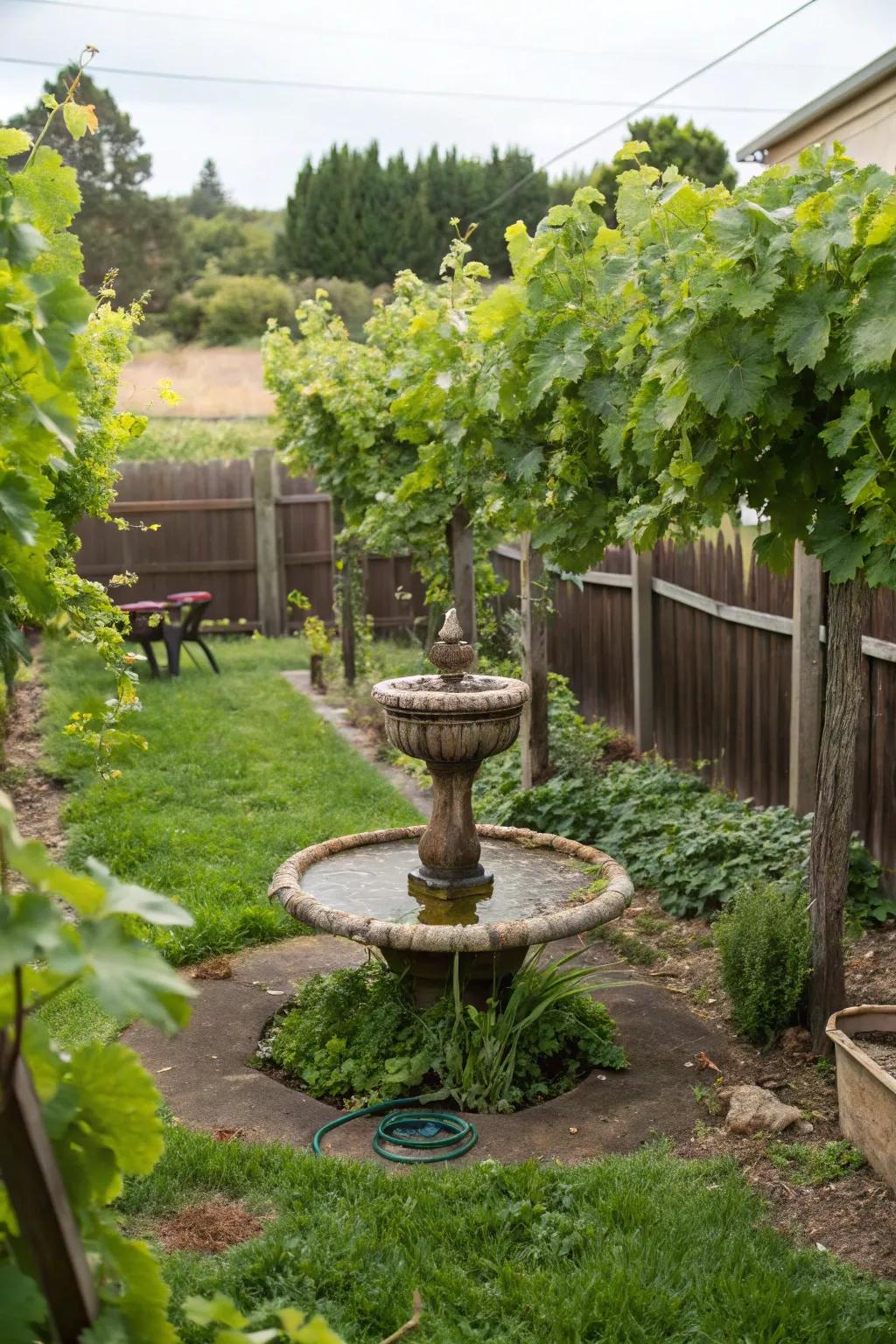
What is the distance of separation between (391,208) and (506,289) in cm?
3393

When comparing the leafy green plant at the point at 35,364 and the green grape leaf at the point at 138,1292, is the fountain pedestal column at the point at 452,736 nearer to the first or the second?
the leafy green plant at the point at 35,364

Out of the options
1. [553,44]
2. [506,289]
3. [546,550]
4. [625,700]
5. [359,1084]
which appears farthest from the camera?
[553,44]

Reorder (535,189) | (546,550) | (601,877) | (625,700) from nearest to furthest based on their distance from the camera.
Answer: (601,877) → (546,550) → (625,700) → (535,189)

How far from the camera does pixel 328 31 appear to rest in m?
21.1

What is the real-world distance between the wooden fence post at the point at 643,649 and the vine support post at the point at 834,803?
396 cm

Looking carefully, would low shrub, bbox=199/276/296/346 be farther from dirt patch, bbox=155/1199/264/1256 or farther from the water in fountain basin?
dirt patch, bbox=155/1199/264/1256

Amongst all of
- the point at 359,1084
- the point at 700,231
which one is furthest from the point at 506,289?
the point at 359,1084

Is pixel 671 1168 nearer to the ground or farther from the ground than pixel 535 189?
nearer to the ground

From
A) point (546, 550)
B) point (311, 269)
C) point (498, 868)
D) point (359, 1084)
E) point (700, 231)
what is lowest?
point (359, 1084)

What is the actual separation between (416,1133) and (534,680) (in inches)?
162

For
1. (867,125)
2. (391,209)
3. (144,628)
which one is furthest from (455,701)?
(391,209)

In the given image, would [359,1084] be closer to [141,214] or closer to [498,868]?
[498,868]

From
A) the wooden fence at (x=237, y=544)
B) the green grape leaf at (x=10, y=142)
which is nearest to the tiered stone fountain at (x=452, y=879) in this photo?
the green grape leaf at (x=10, y=142)

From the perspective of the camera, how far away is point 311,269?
36.0 meters
